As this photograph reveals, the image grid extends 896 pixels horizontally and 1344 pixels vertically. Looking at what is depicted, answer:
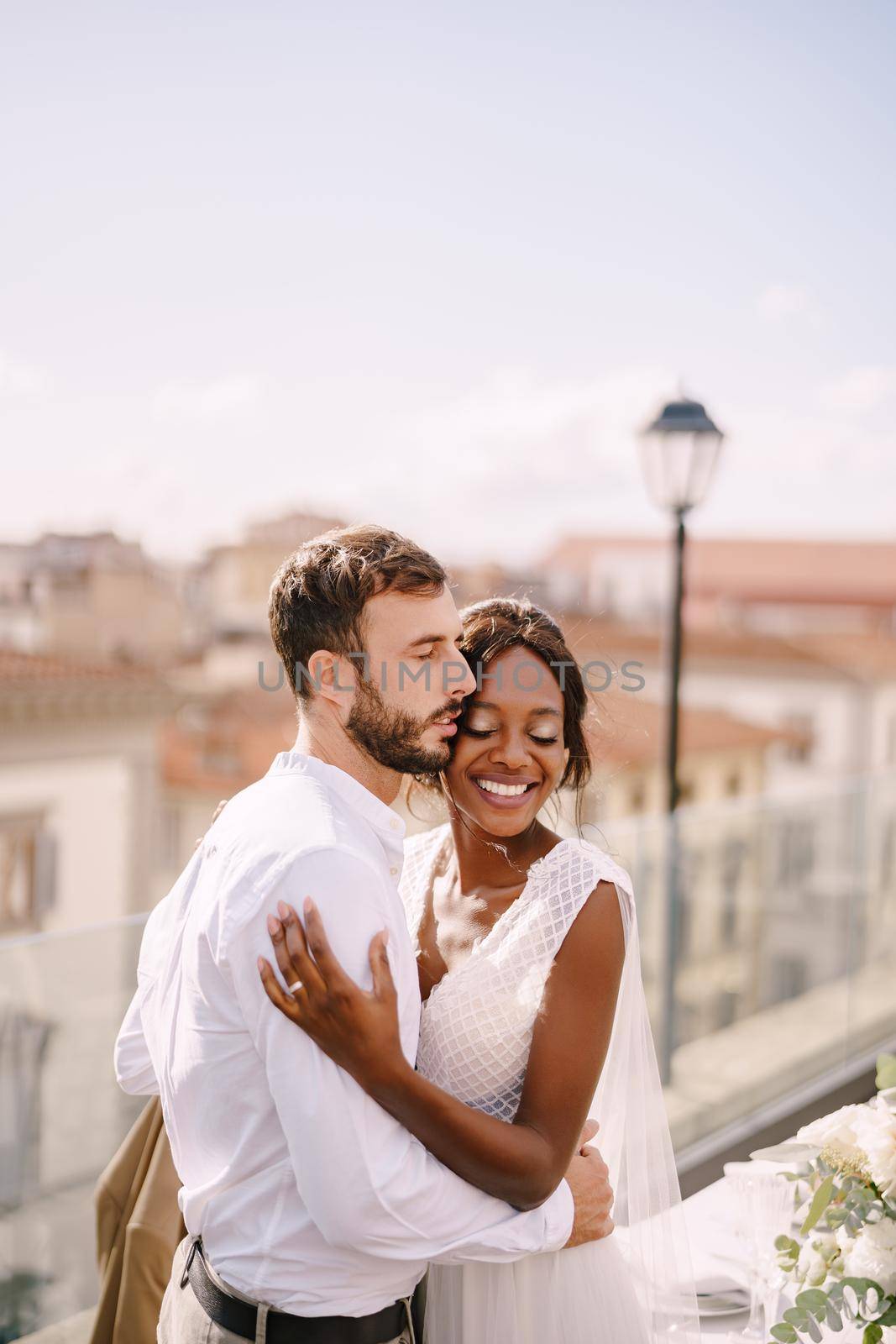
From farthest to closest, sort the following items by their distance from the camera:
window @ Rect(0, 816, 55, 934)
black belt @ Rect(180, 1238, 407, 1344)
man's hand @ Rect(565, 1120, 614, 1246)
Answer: window @ Rect(0, 816, 55, 934) → man's hand @ Rect(565, 1120, 614, 1246) → black belt @ Rect(180, 1238, 407, 1344)

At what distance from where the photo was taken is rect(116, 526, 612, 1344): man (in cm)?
135

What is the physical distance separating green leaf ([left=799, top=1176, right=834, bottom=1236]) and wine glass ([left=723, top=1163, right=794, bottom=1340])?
0.22 metres

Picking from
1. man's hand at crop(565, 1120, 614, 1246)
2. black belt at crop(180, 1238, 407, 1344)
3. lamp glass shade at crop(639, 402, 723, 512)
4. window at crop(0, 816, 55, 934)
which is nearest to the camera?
black belt at crop(180, 1238, 407, 1344)

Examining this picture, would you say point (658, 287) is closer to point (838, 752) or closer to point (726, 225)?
point (726, 225)

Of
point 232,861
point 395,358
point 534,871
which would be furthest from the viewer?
point 395,358

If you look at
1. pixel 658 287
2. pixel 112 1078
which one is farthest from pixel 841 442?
pixel 112 1078

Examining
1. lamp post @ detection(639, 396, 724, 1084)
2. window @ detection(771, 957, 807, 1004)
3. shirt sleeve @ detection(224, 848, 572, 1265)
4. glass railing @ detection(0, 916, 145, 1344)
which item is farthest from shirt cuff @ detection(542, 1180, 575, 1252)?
window @ detection(771, 957, 807, 1004)

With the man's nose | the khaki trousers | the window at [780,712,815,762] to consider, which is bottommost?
the window at [780,712,815,762]

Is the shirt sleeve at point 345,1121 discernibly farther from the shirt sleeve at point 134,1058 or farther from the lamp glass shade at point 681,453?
the lamp glass shade at point 681,453

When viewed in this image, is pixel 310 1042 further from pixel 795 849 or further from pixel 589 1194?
pixel 795 849

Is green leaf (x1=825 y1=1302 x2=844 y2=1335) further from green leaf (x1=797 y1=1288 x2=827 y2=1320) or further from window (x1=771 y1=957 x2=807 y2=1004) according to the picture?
window (x1=771 y1=957 x2=807 y2=1004)

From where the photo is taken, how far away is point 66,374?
43.3 metres

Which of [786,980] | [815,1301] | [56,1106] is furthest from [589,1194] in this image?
[786,980]

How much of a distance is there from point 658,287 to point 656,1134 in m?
43.0
